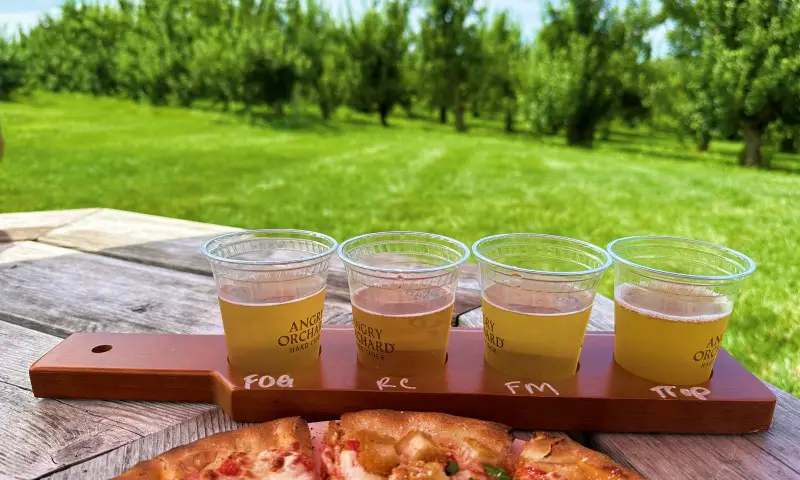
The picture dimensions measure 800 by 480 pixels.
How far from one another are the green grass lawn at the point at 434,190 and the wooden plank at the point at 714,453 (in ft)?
8.15

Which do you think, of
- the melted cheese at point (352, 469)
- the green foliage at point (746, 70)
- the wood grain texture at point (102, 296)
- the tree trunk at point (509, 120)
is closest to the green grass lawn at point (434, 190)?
the green foliage at point (746, 70)

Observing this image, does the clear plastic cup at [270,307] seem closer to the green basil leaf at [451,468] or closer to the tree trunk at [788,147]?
the green basil leaf at [451,468]

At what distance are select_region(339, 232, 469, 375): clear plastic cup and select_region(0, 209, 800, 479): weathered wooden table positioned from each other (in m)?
0.40

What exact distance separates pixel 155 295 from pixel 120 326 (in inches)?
9.9

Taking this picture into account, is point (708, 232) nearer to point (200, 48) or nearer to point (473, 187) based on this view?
point (473, 187)

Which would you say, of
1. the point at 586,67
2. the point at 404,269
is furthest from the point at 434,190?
the point at 586,67

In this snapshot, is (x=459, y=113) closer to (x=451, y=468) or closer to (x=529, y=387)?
(x=529, y=387)

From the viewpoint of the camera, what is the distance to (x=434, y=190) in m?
9.65

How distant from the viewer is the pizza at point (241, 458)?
110 centimetres

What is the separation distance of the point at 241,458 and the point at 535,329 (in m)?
0.72

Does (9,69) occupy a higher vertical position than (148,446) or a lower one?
higher

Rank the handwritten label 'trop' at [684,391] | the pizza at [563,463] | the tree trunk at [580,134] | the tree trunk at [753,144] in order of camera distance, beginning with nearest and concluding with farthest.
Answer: the pizza at [563,463] → the handwritten label 'trop' at [684,391] → the tree trunk at [753,144] → the tree trunk at [580,134]

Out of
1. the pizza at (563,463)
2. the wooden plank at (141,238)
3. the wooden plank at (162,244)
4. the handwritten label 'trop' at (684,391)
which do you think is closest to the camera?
the pizza at (563,463)

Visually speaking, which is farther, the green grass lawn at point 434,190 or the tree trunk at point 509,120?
the tree trunk at point 509,120
